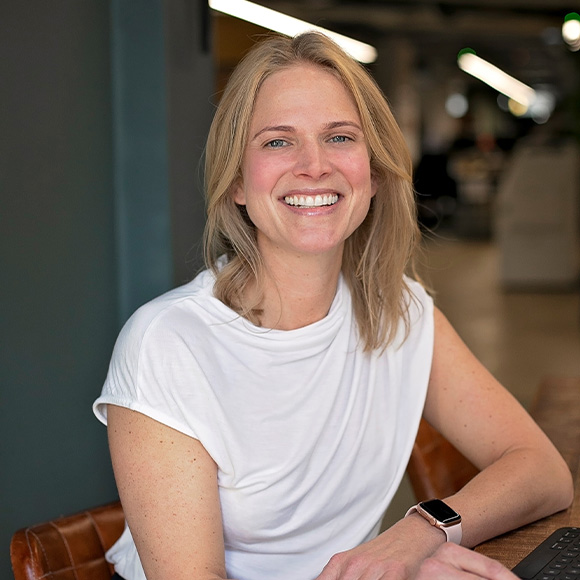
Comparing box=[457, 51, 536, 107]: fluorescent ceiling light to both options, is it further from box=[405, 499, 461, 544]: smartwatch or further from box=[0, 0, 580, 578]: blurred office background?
box=[405, 499, 461, 544]: smartwatch

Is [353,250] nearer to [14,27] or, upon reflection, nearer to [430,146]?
[14,27]

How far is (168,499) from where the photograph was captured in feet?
4.36

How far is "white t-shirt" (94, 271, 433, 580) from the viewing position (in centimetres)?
144

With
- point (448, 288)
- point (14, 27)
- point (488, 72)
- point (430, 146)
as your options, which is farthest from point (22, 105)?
point (430, 146)

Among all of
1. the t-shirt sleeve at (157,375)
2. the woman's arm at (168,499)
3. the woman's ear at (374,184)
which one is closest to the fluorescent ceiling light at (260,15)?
the woman's ear at (374,184)

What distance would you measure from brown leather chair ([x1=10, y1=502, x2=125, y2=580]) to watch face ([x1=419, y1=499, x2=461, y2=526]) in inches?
21.8

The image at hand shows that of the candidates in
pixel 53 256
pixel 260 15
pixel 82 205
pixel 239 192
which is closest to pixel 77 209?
pixel 82 205

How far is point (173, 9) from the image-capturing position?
297 centimetres

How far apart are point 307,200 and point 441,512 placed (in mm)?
593

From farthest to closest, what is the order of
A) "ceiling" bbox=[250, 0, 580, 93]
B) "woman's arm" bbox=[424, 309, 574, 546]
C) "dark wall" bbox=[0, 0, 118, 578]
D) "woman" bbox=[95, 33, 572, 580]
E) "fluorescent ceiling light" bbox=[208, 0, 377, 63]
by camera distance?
"ceiling" bbox=[250, 0, 580, 93] < "fluorescent ceiling light" bbox=[208, 0, 377, 63] < "dark wall" bbox=[0, 0, 118, 578] < "woman's arm" bbox=[424, 309, 574, 546] < "woman" bbox=[95, 33, 572, 580]

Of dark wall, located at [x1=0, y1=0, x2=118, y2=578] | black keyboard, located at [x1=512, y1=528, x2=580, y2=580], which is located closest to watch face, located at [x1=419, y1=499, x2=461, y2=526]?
black keyboard, located at [x1=512, y1=528, x2=580, y2=580]

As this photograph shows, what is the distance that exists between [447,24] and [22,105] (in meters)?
12.6

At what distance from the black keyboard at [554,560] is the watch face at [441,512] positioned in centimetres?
13

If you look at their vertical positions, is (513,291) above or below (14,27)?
below
